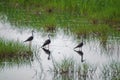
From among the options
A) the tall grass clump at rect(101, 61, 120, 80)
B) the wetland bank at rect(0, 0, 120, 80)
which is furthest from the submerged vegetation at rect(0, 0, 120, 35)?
the tall grass clump at rect(101, 61, 120, 80)

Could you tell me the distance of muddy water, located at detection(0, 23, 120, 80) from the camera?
9.49 metres

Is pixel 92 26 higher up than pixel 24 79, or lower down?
higher up

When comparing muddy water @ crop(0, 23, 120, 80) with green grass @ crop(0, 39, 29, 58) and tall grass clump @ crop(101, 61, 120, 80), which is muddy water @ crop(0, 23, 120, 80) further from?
tall grass clump @ crop(101, 61, 120, 80)

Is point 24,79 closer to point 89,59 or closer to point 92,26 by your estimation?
point 89,59

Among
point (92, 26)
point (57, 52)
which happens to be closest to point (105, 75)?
point (57, 52)

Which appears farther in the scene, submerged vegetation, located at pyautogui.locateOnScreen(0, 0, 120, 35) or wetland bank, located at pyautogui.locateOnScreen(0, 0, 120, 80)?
submerged vegetation, located at pyautogui.locateOnScreen(0, 0, 120, 35)

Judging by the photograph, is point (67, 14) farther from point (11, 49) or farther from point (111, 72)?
point (111, 72)

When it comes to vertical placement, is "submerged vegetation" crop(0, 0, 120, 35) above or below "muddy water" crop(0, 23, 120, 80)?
above

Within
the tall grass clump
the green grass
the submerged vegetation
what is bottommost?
the tall grass clump

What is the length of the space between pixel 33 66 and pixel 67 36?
3893mm

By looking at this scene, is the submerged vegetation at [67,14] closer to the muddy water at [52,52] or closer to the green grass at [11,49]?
the muddy water at [52,52]

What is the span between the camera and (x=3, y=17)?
56.3 feet

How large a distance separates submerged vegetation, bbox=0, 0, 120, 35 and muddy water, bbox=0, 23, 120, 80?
2.17 feet

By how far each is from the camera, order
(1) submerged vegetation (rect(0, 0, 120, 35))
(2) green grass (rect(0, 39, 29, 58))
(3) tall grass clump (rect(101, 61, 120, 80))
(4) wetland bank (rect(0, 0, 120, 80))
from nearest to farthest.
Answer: (3) tall grass clump (rect(101, 61, 120, 80)), (4) wetland bank (rect(0, 0, 120, 80)), (2) green grass (rect(0, 39, 29, 58)), (1) submerged vegetation (rect(0, 0, 120, 35))
